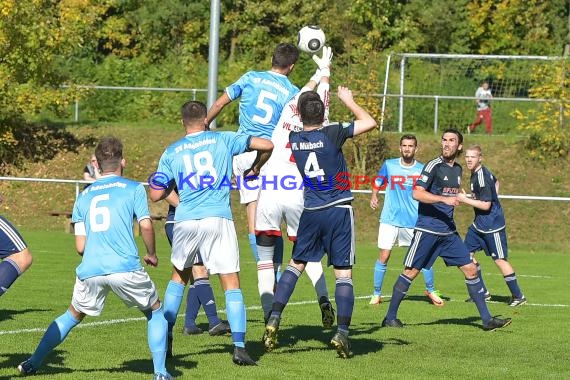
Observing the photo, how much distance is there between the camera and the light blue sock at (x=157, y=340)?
7.74 m

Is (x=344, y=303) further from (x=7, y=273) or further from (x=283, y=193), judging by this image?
(x=7, y=273)

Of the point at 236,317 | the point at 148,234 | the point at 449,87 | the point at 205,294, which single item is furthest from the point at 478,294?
the point at 449,87

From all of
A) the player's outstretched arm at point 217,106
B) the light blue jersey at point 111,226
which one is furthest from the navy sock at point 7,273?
the player's outstretched arm at point 217,106

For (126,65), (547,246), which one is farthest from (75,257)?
(126,65)

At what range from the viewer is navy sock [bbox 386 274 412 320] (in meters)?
11.4

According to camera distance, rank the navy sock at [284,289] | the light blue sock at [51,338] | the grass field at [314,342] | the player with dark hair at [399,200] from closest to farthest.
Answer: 1. the light blue sock at [51,338]
2. the grass field at [314,342]
3. the navy sock at [284,289]
4. the player with dark hair at [399,200]

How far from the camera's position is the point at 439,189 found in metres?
11.5

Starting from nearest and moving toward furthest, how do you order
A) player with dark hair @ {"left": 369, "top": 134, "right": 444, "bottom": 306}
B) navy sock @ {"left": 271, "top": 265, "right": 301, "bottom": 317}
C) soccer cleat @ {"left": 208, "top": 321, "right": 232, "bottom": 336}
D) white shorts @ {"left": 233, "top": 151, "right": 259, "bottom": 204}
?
navy sock @ {"left": 271, "top": 265, "right": 301, "bottom": 317} < soccer cleat @ {"left": 208, "top": 321, "right": 232, "bottom": 336} < white shorts @ {"left": 233, "top": 151, "right": 259, "bottom": 204} < player with dark hair @ {"left": 369, "top": 134, "right": 444, "bottom": 306}

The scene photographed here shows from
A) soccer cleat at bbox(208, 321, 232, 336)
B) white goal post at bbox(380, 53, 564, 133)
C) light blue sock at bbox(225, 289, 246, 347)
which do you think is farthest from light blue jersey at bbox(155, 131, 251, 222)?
white goal post at bbox(380, 53, 564, 133)

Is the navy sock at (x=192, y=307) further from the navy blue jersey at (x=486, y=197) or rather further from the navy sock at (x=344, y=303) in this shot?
the navy blue jersey at (x=486, y=197)

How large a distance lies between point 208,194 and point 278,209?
1.71 m

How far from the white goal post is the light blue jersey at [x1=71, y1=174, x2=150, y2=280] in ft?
69.6

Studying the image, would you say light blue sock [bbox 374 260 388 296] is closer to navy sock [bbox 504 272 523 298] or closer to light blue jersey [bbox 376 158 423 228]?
light blue jersey [bbox 376 158 423 228]

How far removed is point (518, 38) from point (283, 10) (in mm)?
8025
